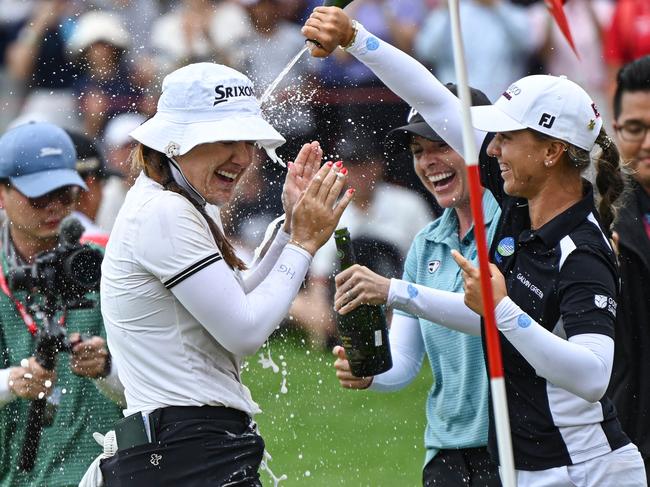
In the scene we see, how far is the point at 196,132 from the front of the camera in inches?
160

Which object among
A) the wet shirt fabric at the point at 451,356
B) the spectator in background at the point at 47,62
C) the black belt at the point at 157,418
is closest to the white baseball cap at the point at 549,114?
the wet shirt fabric at the point at 451,356

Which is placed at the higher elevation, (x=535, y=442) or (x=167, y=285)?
(x=167, y=285)

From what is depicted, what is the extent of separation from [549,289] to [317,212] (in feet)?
2.32

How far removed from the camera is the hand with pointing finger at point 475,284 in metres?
3.99

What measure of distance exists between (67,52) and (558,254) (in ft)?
22.1

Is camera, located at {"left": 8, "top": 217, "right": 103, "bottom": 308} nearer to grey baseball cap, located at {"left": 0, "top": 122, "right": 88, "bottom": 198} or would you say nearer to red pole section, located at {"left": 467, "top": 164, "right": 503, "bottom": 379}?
grey baseball cap, located at {"left": 0, "top": 122, "right": 88, "bottom": 198}

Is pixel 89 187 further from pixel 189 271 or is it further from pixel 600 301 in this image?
pixel 600 301

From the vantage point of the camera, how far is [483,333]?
175 inches

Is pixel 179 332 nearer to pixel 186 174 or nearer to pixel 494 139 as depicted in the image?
pixel 186 174

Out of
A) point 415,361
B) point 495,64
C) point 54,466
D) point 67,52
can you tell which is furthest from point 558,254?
point 67,52

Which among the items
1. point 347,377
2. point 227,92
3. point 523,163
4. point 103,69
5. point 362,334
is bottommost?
point 347,377

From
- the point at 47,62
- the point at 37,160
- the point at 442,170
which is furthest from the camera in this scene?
the point at 47,62

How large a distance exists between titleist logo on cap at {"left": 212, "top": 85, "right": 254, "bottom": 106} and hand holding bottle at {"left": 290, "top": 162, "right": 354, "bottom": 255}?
323mm

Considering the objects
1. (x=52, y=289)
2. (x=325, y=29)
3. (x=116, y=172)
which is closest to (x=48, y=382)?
(x=52, y=289)
